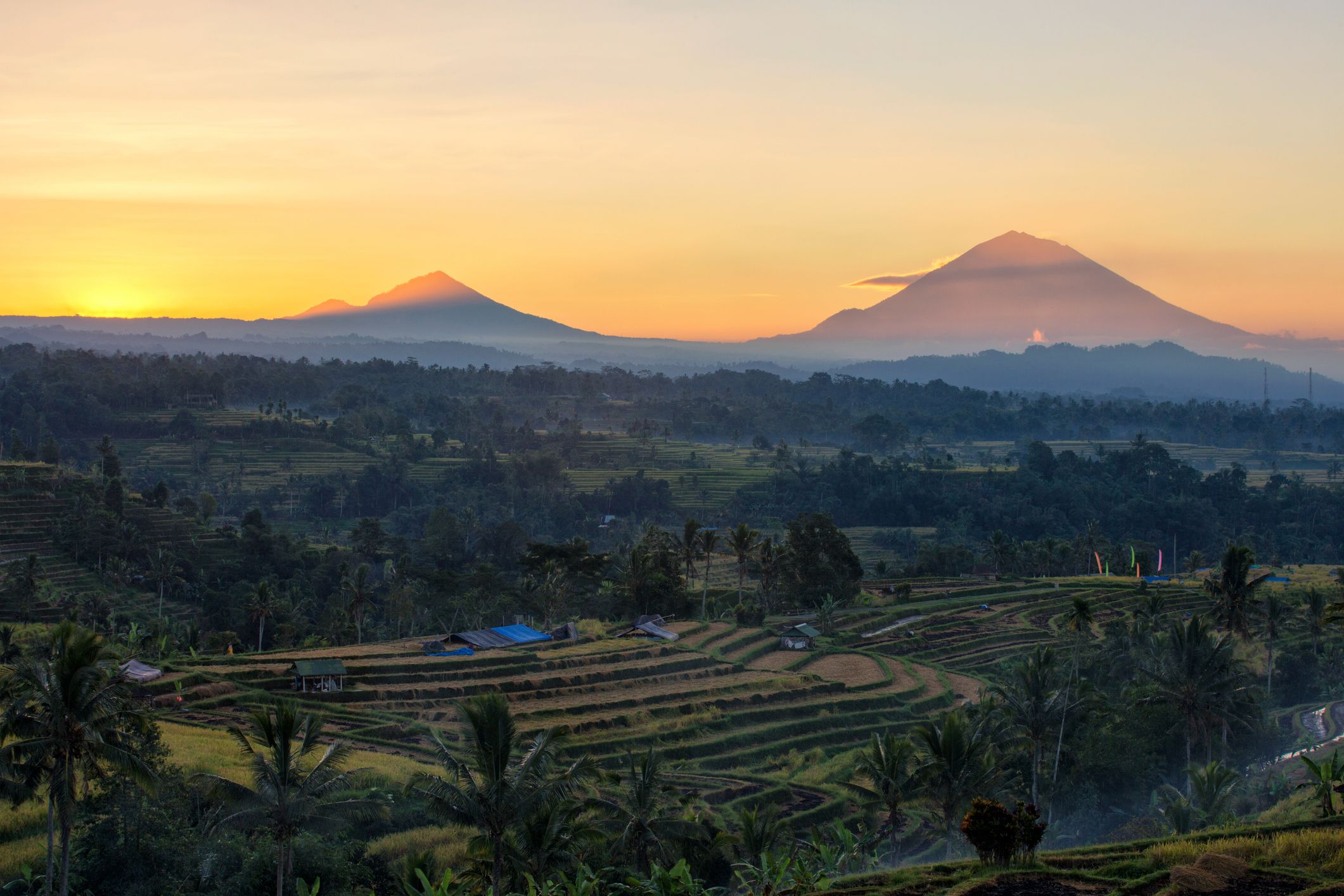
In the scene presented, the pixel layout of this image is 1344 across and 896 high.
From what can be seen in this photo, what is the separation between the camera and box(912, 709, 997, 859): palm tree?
2406cm

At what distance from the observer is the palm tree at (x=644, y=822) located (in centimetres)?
2081

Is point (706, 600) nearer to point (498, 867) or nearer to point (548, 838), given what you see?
point (548, 838)

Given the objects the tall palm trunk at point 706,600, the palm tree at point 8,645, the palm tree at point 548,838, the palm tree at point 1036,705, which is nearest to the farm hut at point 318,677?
the palm tree at point 8,645

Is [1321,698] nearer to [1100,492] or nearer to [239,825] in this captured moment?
[239,825]

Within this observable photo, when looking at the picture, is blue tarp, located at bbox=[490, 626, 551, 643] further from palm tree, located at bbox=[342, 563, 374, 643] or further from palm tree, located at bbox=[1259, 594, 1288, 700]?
palm tree, located at bbox=[1259, 594, 1288, 700]

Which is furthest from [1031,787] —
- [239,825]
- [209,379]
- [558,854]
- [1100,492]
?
[209,379]

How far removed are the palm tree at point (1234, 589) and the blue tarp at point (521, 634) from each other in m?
23.6

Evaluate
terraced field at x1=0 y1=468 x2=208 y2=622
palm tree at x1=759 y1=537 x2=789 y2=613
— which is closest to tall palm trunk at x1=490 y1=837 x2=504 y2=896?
terraced field at x1=0 y1=468 x2=208 y2=622

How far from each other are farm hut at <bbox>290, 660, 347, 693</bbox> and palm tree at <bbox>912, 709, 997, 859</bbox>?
17924mm

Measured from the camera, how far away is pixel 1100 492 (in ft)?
307

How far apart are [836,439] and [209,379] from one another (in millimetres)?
83640

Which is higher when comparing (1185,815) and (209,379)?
(209,379)

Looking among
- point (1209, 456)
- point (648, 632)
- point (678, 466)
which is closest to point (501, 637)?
point (648, 632)

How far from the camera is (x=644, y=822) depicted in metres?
20.9
